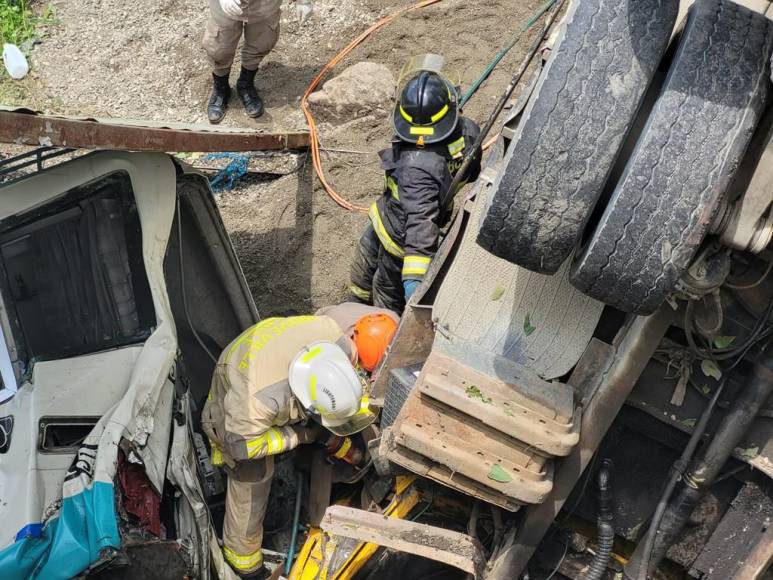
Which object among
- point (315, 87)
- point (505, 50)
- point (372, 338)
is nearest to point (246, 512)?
point (372, 338)

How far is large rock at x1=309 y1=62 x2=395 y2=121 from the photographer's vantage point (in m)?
6.48

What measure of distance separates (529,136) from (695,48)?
55 cm

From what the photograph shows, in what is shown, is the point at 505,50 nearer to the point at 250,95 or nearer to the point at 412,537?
the point at 250,95

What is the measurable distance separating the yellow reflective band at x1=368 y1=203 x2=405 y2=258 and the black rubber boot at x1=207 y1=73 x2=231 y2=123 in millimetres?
2250

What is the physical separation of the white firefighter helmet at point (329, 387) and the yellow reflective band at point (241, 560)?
85cm

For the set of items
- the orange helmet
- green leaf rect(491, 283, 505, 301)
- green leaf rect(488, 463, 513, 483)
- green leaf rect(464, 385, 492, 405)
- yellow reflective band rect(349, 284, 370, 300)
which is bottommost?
yellow reflective band rect(349, 284, 370, 300)

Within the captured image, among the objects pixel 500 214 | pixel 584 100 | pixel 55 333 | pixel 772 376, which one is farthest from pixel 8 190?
pixel 772 376

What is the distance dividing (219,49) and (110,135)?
270cm

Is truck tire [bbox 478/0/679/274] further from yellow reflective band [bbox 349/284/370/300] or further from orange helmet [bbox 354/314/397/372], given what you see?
yellow reflective band [bbox 349/284/370/300]

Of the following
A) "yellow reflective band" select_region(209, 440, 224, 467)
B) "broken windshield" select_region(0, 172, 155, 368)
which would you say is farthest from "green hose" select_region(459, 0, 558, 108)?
"yellow reflective band" select_region(209, 440, 224, 467)

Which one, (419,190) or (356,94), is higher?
(419,190)

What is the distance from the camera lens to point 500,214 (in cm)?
280

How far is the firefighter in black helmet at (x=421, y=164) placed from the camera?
459 cm

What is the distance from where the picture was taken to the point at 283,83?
6957 mm
